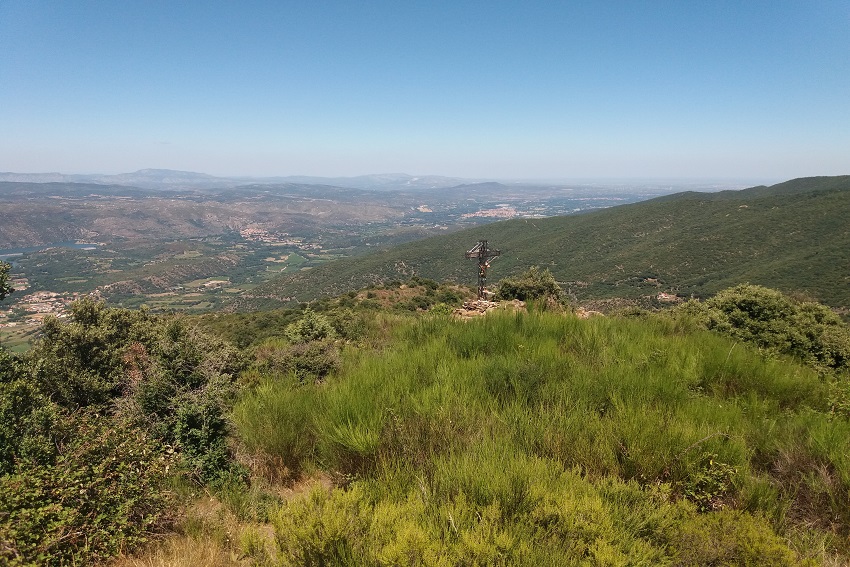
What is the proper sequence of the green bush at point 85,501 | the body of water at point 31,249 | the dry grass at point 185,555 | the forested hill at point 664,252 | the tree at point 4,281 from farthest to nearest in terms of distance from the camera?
the body of water at point 31,249, the forested hill at point 664,252, the tree at point 4,281, the dry grass at point 185,555, the green bush at point 85,501

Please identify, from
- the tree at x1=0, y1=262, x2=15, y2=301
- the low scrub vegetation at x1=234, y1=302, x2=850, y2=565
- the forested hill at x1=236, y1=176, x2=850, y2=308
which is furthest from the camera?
the forested hill at x1=236, y1=176, x2=850, y2=308

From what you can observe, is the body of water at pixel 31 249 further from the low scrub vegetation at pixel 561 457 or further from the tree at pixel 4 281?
the low scrub vegetation at pixel 561 457

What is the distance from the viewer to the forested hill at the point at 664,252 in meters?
45.7

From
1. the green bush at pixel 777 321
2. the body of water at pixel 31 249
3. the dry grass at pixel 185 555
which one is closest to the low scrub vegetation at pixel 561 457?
the dry grass at pixel 185 555

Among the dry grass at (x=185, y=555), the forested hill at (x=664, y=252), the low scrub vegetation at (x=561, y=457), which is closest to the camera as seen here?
the low scrub vegetation at (x=561, y=457)

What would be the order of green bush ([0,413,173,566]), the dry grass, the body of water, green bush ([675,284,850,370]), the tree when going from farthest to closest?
the body of water < green bush ([675,284,850,370]) < the tree < the dry grass < green bush ([0,413,173,566])

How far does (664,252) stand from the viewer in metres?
62.5

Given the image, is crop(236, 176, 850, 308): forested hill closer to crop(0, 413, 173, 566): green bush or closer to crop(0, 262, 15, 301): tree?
crop(0, 413, 173, 566): green bush

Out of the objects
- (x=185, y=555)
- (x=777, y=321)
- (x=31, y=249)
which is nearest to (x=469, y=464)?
(x=185, y=555)

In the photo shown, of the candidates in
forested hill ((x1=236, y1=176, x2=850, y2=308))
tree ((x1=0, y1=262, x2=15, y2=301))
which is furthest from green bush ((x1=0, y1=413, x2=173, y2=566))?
forested hill ((x1=236, y1=176, x2=850, y2=308))

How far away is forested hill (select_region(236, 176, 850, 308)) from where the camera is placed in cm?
4569

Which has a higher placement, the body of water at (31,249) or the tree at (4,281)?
the tree at (4,281)

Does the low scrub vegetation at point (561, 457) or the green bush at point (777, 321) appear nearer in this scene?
the low scrub vegetation at point (561, 457)

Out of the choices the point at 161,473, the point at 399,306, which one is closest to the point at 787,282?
the point at 399,306
